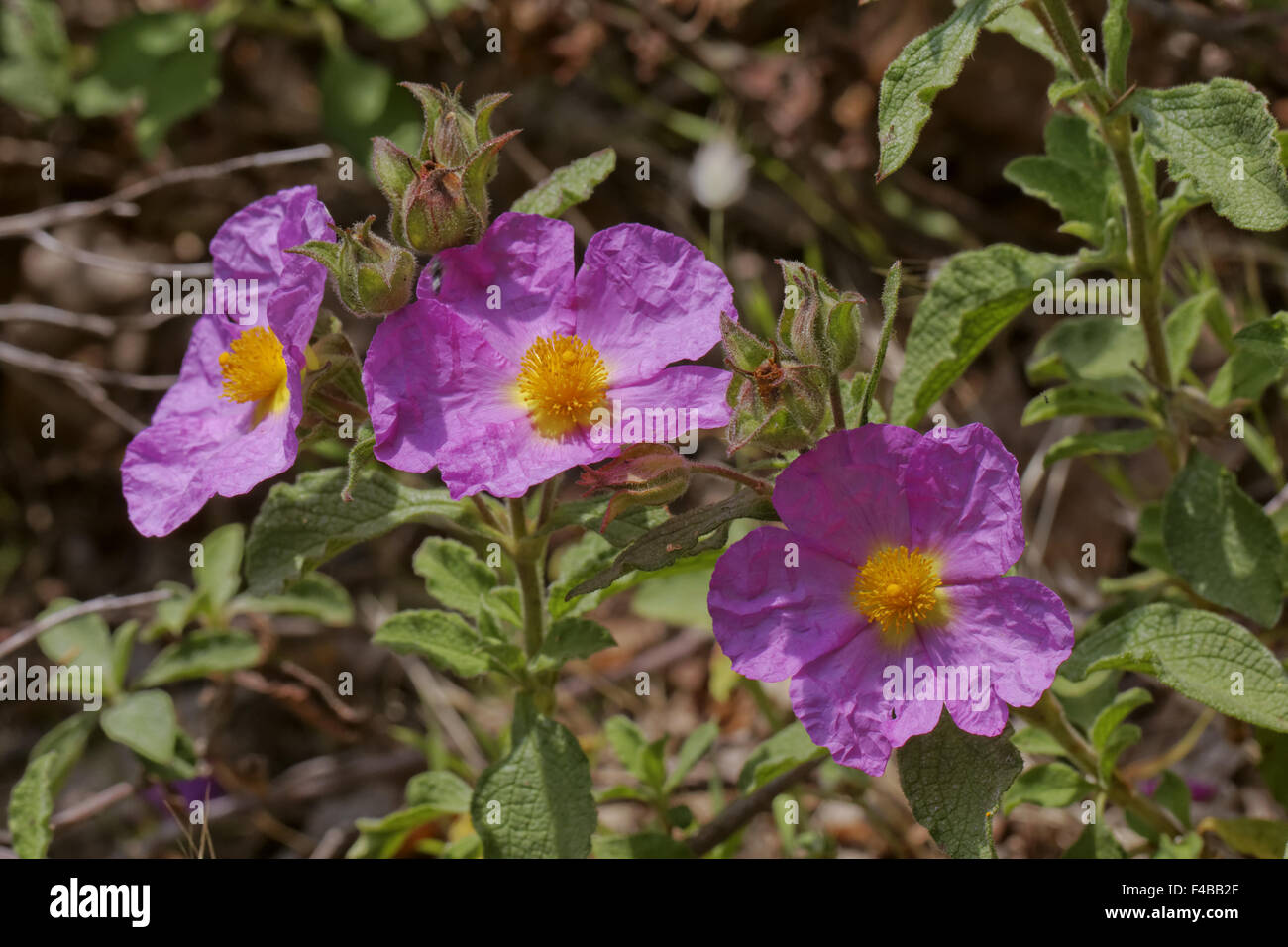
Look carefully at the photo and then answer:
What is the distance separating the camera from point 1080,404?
2.51m

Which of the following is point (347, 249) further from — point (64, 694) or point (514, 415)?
point (64, 694)

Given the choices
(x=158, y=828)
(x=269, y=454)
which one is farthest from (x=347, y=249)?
(x=158, y=828)

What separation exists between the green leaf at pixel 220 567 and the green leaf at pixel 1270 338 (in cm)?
220

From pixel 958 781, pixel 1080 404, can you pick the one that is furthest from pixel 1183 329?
pixel 958 781

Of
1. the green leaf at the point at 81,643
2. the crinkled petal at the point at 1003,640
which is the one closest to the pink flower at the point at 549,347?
the crinkled petal at the point at 1003,640

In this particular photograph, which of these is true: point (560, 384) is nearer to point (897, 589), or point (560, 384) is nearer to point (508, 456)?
point (508, 456)

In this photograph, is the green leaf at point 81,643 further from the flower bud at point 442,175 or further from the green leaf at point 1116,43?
the green leaf at point 1116,43

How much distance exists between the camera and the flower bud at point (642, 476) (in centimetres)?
187

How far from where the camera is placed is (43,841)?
8.24 feet

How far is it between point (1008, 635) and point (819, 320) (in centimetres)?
56

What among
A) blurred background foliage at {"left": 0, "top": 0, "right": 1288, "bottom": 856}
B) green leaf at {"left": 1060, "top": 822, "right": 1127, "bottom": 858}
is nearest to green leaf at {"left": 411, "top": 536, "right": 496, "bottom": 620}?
blurred background foliage at {"left": 0, "top": 0, "right": 1288, "bottom": 856}

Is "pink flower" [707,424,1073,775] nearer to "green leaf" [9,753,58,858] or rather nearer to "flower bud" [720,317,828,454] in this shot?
"flower bud" [720,317,828,454]

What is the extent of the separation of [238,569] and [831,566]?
74.5 inches
